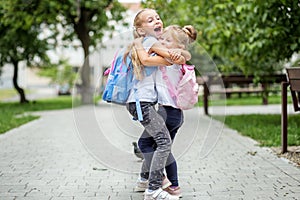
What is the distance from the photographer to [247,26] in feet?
36.8

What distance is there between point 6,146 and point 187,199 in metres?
4.73

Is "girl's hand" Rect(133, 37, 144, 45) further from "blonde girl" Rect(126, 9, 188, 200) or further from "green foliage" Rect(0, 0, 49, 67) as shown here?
"green foliage" Rect(0, 0, 49, 67)

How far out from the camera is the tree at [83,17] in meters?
21.1

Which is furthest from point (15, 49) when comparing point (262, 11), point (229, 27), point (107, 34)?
point (262, 11)

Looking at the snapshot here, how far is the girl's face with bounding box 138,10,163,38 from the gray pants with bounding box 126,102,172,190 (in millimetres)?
613

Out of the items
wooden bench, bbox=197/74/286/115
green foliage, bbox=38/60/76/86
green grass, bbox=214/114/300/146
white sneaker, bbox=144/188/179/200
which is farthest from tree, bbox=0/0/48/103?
green foliage, bbox=38/60/76/86

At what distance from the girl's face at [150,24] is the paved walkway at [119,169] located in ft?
3.46

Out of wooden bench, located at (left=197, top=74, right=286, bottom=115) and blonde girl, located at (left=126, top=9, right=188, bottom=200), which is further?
wooden bench, located at (left=197, top=74, right=286, bottom=115)

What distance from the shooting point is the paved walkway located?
5.25 m

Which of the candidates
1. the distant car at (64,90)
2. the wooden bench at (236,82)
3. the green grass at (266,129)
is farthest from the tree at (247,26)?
the distant car at (64,90)

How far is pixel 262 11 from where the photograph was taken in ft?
33.3

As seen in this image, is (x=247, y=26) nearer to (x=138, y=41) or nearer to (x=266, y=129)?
(x=266, y=129)

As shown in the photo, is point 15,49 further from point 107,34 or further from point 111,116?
point 111,116

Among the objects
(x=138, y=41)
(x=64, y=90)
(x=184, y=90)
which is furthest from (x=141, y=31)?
(x=64, y=90)
